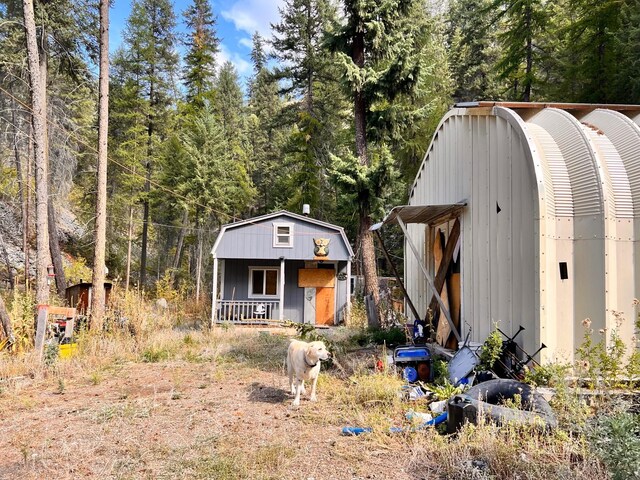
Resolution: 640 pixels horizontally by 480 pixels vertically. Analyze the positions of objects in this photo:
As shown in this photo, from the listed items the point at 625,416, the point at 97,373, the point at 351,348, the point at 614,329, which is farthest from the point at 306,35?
the point at 625,416

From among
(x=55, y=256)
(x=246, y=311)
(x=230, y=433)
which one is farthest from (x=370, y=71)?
(x=55, y=256)

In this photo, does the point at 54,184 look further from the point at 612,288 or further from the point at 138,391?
the point at 612,288

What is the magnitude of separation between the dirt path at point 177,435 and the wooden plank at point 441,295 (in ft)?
10.6

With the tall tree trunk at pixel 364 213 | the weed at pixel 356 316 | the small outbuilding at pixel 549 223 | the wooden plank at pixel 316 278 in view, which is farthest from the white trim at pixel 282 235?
the small outbuilding at pixel 549 223

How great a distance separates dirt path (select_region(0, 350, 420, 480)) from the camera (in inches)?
155

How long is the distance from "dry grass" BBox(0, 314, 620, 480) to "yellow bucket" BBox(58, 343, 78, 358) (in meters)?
0.40

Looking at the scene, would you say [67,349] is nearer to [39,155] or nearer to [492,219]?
[39,155]

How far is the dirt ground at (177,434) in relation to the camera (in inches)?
155

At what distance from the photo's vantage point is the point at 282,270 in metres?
17.0

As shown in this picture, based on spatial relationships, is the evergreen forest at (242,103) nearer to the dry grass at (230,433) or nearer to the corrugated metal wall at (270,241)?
the corrugated metal wall at (270,241)

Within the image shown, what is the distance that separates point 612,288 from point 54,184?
67.9 feet

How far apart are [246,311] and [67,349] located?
8.70 metres

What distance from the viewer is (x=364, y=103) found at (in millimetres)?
14695

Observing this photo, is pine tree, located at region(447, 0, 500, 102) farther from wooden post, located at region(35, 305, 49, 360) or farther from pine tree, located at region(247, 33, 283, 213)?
wooden post, located at region(35, 305, 49, 360)
